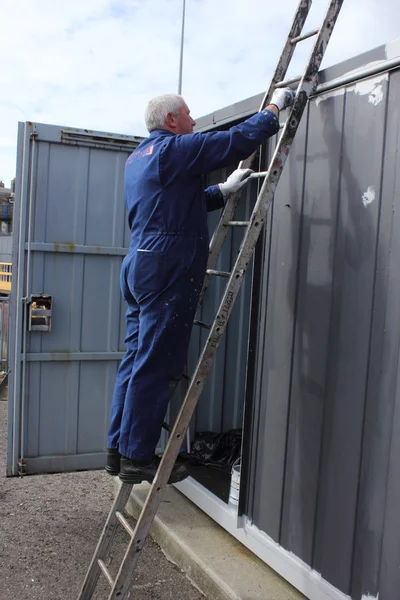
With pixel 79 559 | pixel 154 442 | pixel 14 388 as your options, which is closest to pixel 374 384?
pixel 154 442

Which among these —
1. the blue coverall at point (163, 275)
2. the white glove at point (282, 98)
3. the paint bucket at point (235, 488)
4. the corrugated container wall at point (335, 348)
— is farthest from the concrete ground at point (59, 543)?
the white glove at point (282, 98)

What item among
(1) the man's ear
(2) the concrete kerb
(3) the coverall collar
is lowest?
(2) the concrete kerb

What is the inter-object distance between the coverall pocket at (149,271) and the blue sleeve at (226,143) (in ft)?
1.34

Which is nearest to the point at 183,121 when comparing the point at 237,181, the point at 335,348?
the point at 237,181

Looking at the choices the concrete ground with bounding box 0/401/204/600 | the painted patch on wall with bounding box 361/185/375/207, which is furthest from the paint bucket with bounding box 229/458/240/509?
the painted patch on wall with bounding box 361/185/375/207

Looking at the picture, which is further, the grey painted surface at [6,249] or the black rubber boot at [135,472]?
the grey painted surface at [6,249]

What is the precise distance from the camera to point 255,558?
3158 mm

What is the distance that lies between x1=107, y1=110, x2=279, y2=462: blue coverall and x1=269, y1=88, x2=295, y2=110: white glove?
1.17ft

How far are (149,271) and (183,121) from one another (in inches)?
31.3

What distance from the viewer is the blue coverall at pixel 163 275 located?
256 centimetres

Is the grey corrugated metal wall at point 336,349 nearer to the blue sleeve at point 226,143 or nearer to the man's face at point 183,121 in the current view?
the blue sleeve at point 226,143

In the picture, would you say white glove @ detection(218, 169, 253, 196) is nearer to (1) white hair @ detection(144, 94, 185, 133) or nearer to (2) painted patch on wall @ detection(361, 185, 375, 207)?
(1) white hair @ detection(144, 94, 185, 133)

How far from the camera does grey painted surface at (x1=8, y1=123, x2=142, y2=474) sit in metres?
4.02

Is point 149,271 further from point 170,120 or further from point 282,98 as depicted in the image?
point 282,98
